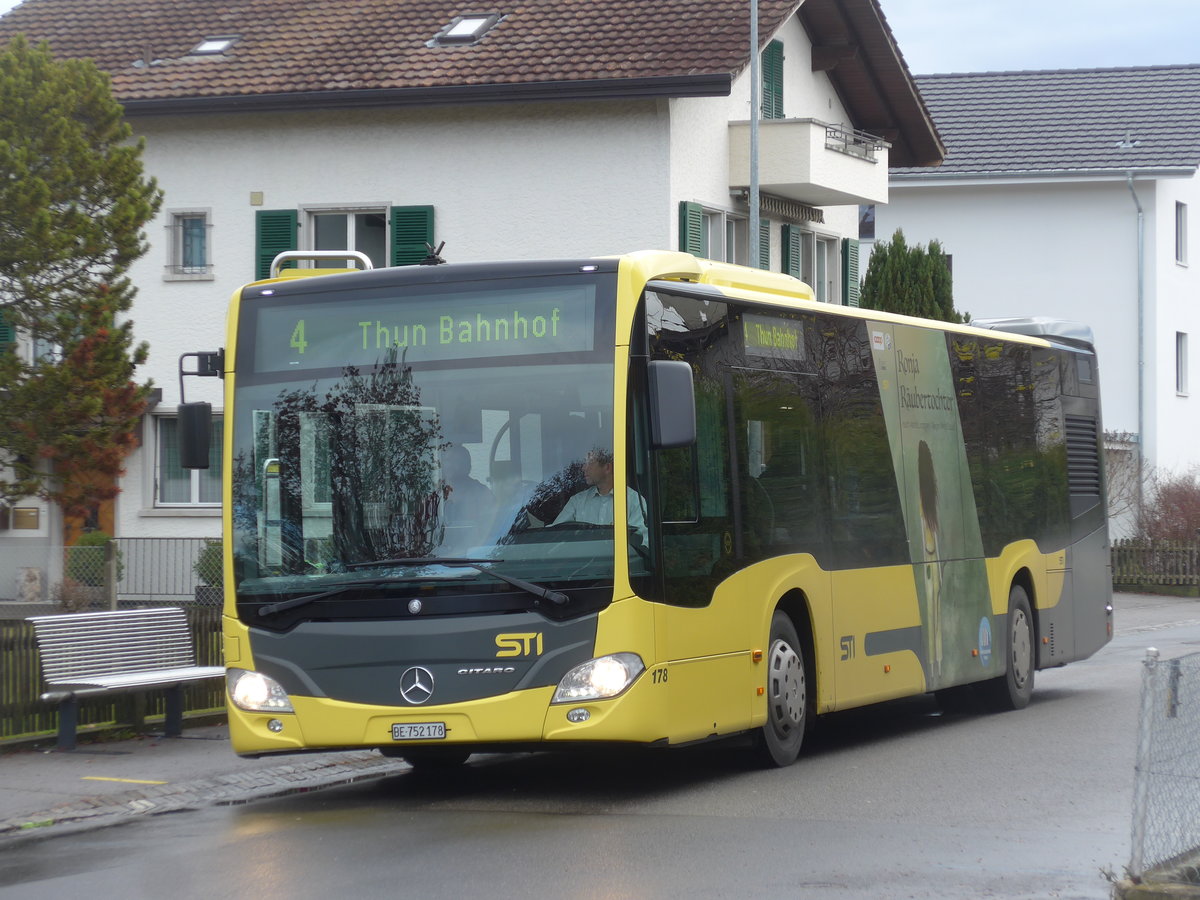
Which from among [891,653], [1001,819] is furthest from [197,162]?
[1001,819]

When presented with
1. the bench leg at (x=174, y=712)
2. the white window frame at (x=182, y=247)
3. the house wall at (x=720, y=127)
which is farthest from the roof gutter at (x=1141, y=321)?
the bench leg at (x=174, y=712)

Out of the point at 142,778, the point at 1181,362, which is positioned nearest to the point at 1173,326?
the point at 1181,362

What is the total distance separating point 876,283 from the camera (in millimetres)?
34312

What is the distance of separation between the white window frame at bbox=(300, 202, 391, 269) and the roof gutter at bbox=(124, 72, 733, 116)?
1429 millimetres

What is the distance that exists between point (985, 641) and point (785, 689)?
3.87 metres

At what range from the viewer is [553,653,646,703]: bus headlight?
10.1 metres

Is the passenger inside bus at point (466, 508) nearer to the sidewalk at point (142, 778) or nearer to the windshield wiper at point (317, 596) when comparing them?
the windshield wiper at point (317, 596)

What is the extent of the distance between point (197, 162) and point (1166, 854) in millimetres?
24322

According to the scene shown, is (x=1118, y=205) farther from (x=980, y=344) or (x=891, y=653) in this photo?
(x=891, y=653)

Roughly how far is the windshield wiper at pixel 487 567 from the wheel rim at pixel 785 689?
6.75ft

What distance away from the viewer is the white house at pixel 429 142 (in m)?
27.6

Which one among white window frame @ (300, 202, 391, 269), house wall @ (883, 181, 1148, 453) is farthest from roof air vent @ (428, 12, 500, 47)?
house wall @ (883, 181, 1148, 453)

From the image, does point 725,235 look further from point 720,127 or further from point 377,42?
point 377,42

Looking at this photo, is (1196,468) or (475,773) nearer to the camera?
(475,773)
